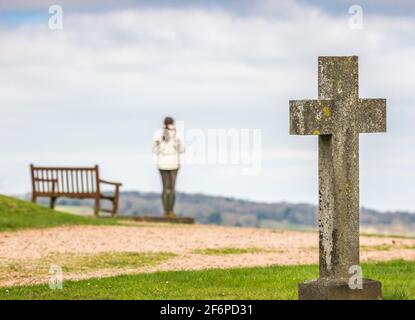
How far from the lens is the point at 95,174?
108ft

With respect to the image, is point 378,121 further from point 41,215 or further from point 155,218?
point 155,218

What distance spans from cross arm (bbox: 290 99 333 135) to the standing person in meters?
18.5

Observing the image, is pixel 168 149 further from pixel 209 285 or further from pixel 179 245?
pixel 209 285

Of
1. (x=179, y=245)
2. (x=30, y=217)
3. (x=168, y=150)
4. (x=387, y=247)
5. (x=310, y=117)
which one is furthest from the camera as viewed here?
(x=168, y=150)

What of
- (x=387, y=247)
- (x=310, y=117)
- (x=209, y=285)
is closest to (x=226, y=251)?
(x=387, y=247)

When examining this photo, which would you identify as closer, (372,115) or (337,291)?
(337,291)

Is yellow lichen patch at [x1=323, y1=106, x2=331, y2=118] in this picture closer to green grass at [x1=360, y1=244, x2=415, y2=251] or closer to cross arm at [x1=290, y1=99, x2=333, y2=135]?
cross arm at [x1=290, y1=99, x2=333, y2=135]

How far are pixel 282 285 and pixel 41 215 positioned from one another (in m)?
14.3

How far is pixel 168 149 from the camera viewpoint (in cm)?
3108

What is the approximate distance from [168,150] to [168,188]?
1220 millimetres

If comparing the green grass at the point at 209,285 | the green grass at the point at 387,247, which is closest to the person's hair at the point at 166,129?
the green grass at the point at 387,247

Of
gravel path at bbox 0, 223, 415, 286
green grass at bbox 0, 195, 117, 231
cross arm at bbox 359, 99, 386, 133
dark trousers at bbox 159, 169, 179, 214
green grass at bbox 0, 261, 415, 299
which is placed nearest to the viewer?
cross arm at bbox 359, 99, 386, 133

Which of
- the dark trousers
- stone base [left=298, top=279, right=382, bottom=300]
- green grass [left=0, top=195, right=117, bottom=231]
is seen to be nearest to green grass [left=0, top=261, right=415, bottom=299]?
stone base [left=298, top=279, right=382, bottom=300]

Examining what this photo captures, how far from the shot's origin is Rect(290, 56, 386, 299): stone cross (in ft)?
41.5
